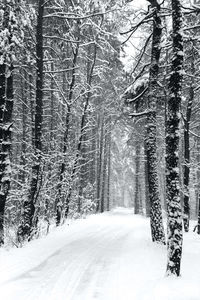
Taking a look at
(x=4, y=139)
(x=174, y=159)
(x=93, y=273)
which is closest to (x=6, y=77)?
(x=4, y=139)

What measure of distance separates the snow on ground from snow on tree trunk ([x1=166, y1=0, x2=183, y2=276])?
2.01 feet

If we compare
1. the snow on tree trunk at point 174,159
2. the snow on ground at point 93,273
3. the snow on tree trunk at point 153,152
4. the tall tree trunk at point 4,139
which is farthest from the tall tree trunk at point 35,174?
the snow on tree trunk at point 174,159

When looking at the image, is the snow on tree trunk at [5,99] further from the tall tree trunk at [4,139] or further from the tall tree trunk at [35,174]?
the tall tree trunk at [35,174]

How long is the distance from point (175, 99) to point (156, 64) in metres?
4.53

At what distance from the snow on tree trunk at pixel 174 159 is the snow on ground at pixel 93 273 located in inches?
24.2

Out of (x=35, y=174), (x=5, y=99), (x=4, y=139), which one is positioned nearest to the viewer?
(x=4, y=139)

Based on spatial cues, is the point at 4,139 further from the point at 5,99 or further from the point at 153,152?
the point at 153,152

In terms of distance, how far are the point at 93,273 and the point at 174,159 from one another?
305 cm

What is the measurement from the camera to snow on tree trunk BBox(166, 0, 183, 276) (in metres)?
6.68

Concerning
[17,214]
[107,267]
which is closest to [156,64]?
[107,267]

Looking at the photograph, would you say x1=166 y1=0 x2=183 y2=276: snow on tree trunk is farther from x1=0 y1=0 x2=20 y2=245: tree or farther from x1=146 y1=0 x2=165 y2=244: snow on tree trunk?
x1=0 y1=0 x2=20 y2=245: tree

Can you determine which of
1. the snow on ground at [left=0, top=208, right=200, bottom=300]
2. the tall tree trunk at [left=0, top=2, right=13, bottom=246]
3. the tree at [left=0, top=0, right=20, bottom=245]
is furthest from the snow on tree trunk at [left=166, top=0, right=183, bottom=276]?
the tall tree trunk at [left=0, top=2, right=13, bottom=246]

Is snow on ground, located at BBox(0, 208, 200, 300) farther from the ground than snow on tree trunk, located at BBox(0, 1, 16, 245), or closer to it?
closer to it

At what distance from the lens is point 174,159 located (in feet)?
23.0
